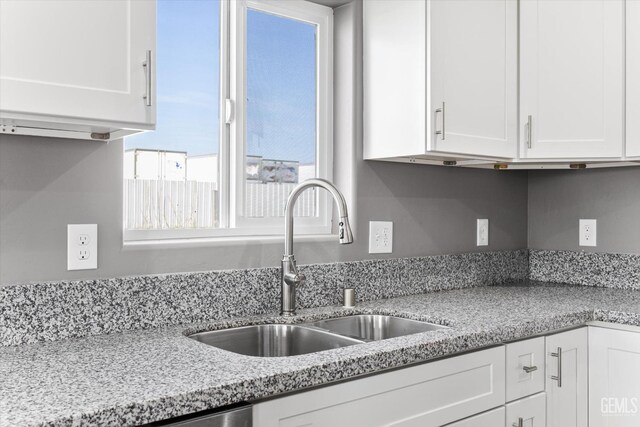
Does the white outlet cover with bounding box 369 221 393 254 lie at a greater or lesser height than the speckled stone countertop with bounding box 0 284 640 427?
greater

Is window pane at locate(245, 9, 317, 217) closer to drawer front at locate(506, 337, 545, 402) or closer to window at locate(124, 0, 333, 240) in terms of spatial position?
window at locate(124, 0, 333, 240)

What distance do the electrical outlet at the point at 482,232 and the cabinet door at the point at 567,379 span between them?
72 cm

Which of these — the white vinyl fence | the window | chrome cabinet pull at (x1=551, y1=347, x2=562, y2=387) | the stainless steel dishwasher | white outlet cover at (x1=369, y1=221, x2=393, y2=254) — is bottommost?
chrome cabinet pull at (x1=551, y1=347, x2=562, y2=387)

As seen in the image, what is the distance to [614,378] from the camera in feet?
6.32

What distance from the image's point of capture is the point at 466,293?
2.30 m

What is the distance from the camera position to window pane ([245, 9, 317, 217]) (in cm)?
202

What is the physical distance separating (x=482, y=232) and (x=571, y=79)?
0.73m

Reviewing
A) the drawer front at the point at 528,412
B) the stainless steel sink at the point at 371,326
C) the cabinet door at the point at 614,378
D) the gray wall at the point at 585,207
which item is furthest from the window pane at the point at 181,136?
the gray wall at the point at 585,207

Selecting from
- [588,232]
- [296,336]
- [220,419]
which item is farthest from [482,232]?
[220,419]

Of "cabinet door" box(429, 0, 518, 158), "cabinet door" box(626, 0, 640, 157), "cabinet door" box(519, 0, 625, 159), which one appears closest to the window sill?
"cabinet door" box(429, 0, 518, 158)

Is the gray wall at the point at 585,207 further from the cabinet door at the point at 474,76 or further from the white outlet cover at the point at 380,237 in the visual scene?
the white outlet cover at the point at 380,237

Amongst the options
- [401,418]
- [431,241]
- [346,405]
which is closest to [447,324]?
[401,418]

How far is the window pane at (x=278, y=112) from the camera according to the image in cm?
202

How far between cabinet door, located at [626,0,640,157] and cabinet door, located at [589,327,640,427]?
0.70 m
